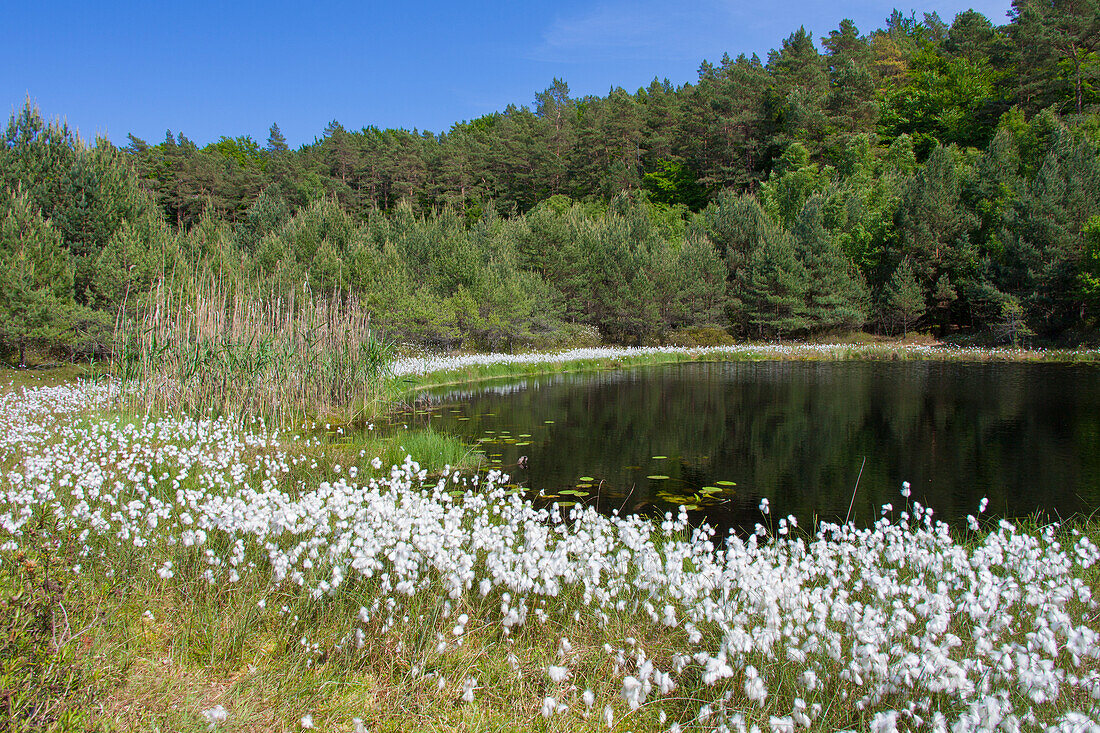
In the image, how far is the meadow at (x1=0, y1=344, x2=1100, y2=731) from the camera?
2.70m

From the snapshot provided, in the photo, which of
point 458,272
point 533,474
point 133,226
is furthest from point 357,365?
point 458,272

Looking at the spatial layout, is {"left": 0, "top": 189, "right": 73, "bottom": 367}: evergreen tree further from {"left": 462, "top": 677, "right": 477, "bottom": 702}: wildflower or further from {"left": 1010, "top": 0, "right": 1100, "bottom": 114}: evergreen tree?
{"left": 1010, "top": 0, "right": 1100, "bottom": 114}: evergreen tree

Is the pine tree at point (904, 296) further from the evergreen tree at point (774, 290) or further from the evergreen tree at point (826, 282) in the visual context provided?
the evergreen tree at point (774, 290)

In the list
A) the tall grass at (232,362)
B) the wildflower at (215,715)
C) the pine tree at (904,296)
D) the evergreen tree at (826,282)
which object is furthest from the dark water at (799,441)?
the evergreen tree at (826,282)

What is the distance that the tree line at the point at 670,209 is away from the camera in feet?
77.8

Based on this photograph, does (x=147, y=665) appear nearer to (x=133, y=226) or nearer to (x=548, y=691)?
(x=548, y=691)

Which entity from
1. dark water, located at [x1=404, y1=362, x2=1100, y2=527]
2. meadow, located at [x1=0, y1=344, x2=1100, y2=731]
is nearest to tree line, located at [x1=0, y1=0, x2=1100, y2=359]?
dark water, located at [x1=404, y1=362, x2=1100, y2=527]

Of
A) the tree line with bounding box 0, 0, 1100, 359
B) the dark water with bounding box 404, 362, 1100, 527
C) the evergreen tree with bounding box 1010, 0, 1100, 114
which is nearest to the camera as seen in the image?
the dark water with bounding box 404, 362, 1100, 527

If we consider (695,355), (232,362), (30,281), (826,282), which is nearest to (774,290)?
(826,282)

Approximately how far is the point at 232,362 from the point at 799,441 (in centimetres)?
992

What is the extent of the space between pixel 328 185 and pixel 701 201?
36.8 metres

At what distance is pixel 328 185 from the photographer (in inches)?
2484

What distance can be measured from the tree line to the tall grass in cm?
346

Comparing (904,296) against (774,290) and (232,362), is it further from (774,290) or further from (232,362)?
(232,362)
